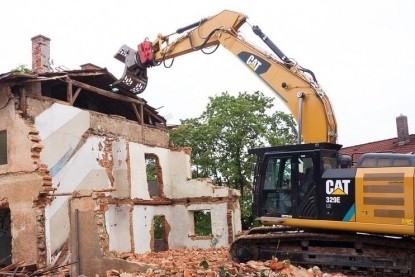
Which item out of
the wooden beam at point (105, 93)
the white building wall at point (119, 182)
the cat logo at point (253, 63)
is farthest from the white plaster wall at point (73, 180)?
the cat logo at point (253, 63)

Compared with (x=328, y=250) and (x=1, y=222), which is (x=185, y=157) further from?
(x=328, y=250)

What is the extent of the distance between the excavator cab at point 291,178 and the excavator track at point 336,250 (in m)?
0.58

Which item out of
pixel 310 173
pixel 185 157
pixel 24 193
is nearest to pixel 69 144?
pixel 24 193

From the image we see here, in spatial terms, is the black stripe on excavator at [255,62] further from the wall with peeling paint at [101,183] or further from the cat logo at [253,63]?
the wall with peeling paint at [101,183]

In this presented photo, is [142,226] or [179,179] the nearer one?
[142,226]

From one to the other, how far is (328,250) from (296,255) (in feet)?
2.23

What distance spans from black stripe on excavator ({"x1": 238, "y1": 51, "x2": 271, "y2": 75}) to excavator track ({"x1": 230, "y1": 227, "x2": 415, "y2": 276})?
12.0 feet

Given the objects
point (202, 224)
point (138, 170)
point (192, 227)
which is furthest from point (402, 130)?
point (138, 170)

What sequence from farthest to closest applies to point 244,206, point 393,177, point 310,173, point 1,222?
point 244,206, point 1,222, point 310,173, point 393,177

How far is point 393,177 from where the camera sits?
356 inches

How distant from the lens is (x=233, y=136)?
1105 inches

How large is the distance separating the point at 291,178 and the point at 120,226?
29.5 feet

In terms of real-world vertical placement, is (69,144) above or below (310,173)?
above

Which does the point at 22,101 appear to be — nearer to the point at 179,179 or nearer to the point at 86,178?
the point at 86,178
